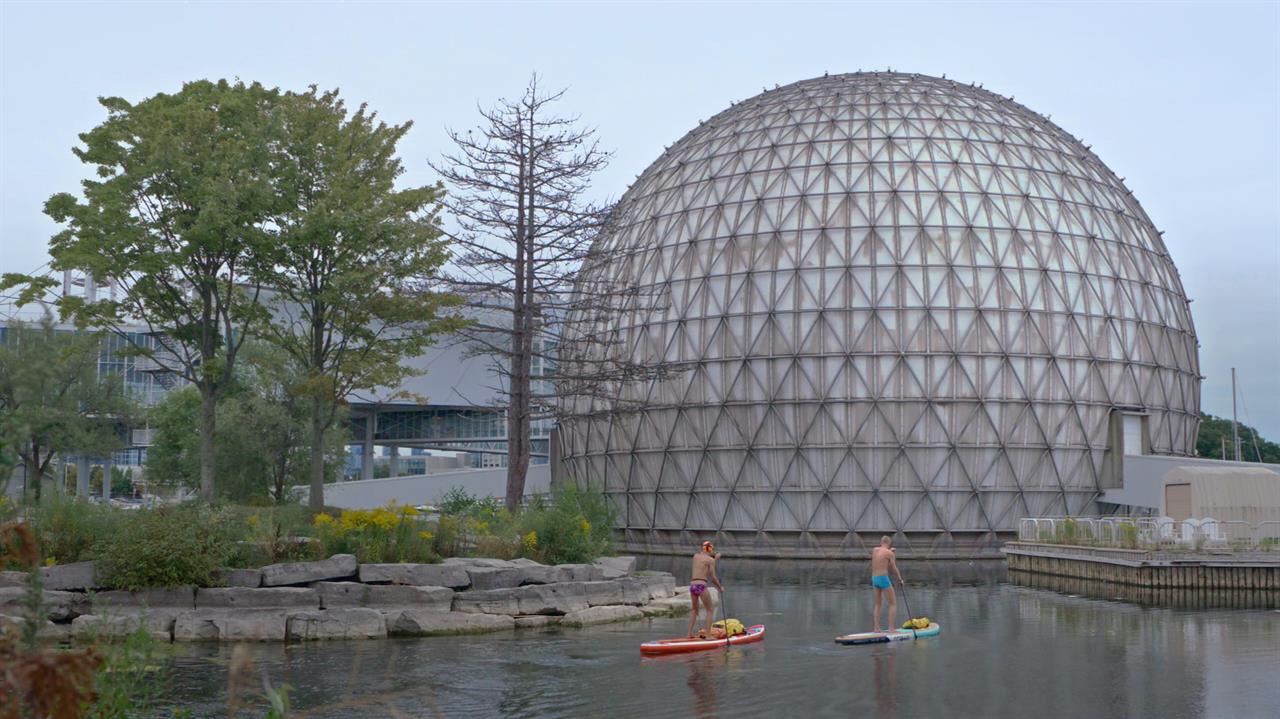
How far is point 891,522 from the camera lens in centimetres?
5466

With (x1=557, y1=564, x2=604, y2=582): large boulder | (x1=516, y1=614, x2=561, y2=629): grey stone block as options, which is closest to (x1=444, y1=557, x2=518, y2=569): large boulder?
(x1=516, y1=614, x2=561, y2=629): grey stone block

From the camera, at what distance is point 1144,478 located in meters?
55.2

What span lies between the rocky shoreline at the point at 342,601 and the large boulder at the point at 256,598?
2 cm

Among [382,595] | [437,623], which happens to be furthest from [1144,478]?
[382,595]

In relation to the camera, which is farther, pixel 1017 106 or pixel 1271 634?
pixel 1017 106

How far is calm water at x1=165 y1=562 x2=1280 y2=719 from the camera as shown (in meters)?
16.2

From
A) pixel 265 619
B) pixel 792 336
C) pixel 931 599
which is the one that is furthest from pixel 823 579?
pixel 265 619

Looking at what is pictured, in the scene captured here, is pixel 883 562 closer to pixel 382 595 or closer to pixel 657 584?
pixel 657 584

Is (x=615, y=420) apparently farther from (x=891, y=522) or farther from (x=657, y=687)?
(x=657, y=687)

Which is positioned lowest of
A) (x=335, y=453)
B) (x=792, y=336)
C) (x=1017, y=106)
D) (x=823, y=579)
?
(x=823, y=579)

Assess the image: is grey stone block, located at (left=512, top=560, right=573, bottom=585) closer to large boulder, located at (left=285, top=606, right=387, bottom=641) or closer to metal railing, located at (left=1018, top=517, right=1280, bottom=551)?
large boulder, located at (left=285, top=606, right=387, bottom=641)

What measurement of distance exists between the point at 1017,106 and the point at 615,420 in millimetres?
30121

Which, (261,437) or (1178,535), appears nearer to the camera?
(1178,535)

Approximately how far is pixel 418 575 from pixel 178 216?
1368 cm
